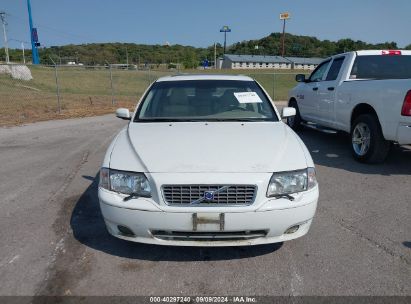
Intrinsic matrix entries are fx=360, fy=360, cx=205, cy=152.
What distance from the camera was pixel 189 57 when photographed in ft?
340

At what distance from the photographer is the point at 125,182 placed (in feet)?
9.45

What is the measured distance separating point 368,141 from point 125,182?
4.53 m

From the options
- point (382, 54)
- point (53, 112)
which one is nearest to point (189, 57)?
point (53, 112)

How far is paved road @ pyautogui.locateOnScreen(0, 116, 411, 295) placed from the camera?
2.74 meters

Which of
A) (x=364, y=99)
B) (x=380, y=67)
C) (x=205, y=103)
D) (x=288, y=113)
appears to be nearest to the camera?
(x=205, y=103)

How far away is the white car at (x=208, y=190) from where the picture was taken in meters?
2.71

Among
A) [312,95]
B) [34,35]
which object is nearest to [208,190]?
[312,95]

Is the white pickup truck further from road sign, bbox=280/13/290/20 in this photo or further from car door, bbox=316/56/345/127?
road sign, bbox=280/13/290/20

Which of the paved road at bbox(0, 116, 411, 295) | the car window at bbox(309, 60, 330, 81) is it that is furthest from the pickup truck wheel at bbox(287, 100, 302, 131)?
the paved road at bbox(0, 116, 411, 295)

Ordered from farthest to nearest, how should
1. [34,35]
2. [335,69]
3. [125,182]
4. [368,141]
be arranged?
[34,35] < [335,69] < [368,141] < [125,182]

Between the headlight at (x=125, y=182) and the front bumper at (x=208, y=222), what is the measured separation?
0.19 ft

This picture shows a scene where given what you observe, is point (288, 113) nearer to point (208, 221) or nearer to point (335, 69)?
point (208, 221)

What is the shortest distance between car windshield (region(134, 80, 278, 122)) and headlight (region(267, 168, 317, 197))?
47.3 inches

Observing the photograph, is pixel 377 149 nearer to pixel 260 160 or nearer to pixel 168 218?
pixel 260 160
